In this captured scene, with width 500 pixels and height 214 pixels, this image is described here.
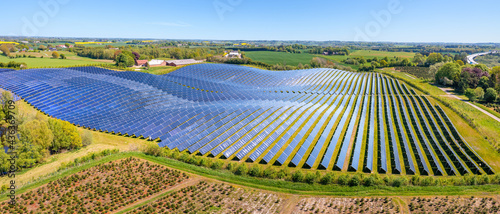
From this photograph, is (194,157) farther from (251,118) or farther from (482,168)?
(482,168)

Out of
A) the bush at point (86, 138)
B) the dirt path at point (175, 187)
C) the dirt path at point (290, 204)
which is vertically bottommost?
the dirt path at point (290, 204)

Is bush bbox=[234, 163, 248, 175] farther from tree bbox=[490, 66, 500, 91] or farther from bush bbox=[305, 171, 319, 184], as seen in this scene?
tree bbox=[490, 66, 500, 91]

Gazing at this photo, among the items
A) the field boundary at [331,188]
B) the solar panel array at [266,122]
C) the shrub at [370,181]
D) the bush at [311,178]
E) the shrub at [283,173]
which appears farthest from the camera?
the solar panel array at [266,122]

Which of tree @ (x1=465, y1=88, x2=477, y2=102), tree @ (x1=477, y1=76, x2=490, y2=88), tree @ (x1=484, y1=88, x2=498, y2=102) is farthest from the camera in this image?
tree @ (x1=477, y1=76, x2=490, y2=88)

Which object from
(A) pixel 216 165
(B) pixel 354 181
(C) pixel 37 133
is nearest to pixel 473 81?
(B) pixel 354 181

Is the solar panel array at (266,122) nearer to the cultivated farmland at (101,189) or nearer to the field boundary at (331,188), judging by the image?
the field boundary at (331,188)

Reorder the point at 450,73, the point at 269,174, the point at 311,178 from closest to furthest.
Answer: the point at 311,178
the point at 269,174
the point at 450,73

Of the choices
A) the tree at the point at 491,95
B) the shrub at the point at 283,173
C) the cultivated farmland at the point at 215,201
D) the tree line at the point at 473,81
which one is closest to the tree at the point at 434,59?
the tree line at the point at 473,81

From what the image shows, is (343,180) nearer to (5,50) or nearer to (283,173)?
(283,173)

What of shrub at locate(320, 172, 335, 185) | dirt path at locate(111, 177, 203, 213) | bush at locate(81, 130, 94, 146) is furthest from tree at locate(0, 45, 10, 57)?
shrub at locate(320, 172, 335, 185)
